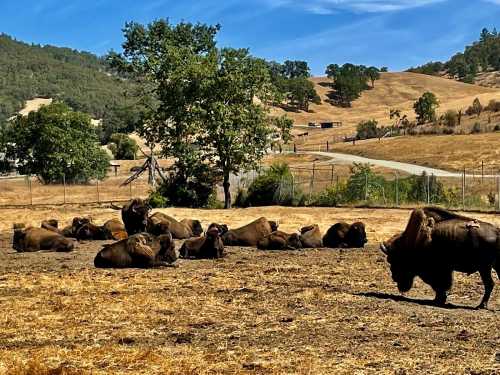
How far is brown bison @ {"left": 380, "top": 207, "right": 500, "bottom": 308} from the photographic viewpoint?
12250 millimetres

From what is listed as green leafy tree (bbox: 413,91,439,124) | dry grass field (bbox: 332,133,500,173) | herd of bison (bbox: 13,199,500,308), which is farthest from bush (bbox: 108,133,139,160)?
herd of bison (bbox: 13,199,500,308)

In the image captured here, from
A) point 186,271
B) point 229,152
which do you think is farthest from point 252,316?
point 229,152

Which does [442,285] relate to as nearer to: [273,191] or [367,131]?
[273,191]

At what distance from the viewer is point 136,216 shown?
23.8 m

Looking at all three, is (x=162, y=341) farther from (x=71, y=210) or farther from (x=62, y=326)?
(x=71, y=210)

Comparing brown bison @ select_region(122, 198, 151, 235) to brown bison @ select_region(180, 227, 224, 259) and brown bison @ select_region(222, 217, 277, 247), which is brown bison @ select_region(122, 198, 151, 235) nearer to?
brown bison @ select_region(222, 217, 277, 247)

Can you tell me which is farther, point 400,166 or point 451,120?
point 451,120

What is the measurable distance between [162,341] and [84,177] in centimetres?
5423

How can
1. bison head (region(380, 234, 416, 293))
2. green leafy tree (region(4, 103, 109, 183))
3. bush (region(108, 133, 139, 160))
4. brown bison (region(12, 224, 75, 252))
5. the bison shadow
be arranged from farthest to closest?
1. bush (region(108, 133, 139, 160))
2. green leafy tree (region(4, 103, 109, 183))
3. brown bison (region(12, 224, 75, 252))
4. bison head (region(380, 234, 416, 293))
5. the bison shadow

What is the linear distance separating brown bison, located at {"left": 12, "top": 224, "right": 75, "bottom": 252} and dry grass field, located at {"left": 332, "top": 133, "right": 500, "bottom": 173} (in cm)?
4468

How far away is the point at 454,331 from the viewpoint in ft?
34.2

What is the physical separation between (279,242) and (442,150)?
56.2 m

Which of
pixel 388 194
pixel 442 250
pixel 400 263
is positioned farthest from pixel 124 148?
pixel 442 250

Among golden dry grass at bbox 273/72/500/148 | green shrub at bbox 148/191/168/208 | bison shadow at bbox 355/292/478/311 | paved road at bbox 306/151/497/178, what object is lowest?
bison shadow at bbox 355/292/478/311
